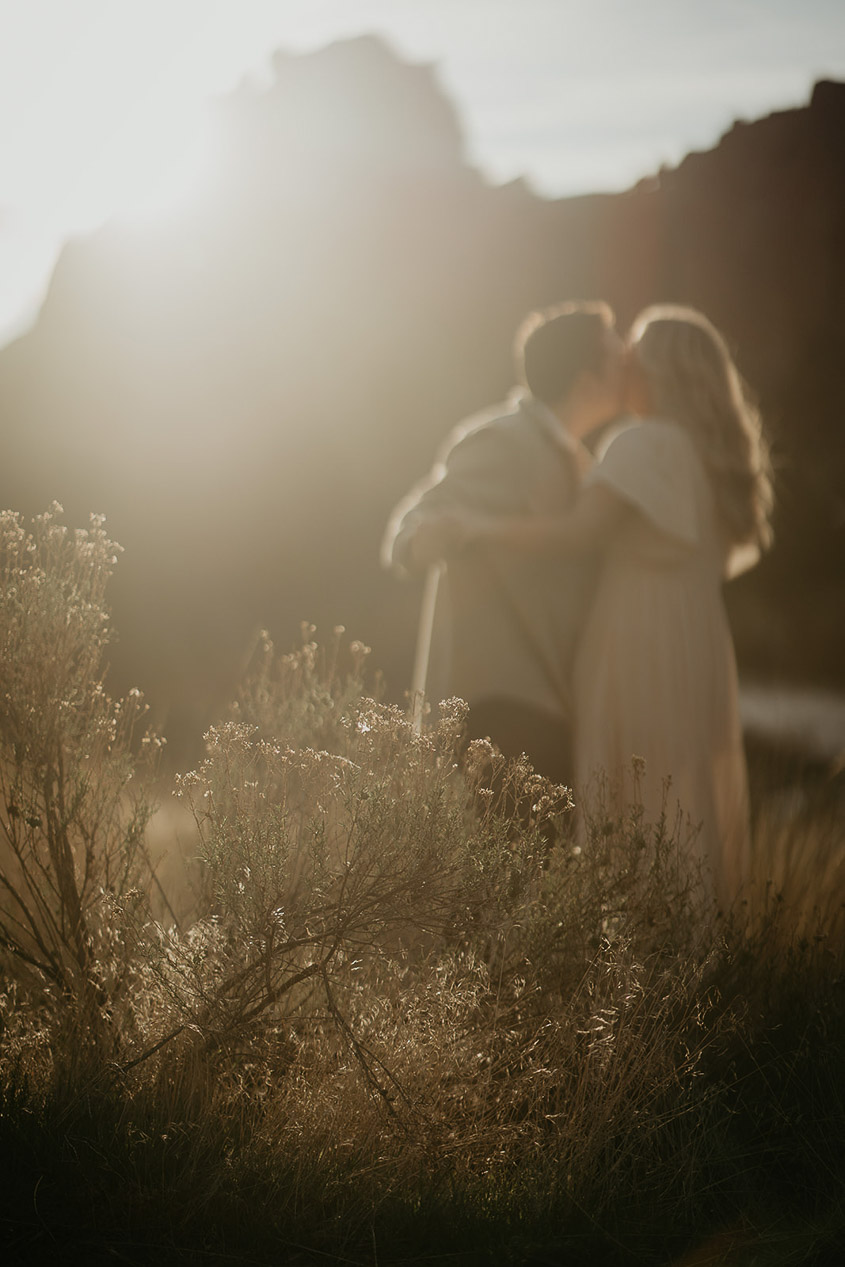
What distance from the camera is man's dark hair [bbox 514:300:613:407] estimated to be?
3.72 metres

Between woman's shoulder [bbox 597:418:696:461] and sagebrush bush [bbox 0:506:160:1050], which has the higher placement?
woman's shoulder [bbox 597:418:696:461]

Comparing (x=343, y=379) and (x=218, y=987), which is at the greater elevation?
(x=343, y=379)

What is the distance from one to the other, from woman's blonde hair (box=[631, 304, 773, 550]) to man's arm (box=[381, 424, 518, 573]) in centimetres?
61

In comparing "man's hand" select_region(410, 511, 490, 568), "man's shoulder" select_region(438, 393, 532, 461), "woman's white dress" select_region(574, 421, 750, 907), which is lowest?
"woman's white dress" select_region(574, 421, 750, 907)

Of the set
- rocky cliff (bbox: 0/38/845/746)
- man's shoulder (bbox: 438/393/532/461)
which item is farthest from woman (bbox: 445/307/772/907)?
rocky cliff (bbox: 0/38/845/746)

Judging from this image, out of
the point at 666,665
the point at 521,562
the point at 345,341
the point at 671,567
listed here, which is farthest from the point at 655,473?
the point at 345,341

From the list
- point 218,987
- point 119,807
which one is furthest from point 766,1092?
point 119,807

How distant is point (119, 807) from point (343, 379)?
9281mm

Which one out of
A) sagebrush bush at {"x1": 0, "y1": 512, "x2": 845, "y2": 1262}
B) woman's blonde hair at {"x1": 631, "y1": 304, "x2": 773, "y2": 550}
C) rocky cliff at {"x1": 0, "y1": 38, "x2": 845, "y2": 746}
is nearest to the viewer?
sagebrush bush at {"x1": 0, "y1": 512, "x2": 845, "y2": 1262}

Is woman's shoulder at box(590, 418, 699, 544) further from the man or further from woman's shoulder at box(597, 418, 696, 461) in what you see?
the man

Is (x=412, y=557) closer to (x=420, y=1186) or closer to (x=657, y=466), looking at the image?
(x=657, y=466)

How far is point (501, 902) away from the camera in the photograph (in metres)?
2.17

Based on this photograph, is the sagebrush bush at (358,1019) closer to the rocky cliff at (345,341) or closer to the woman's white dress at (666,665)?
the woman's white dress at (666,665)

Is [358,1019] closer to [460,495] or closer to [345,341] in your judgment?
[460,495]
